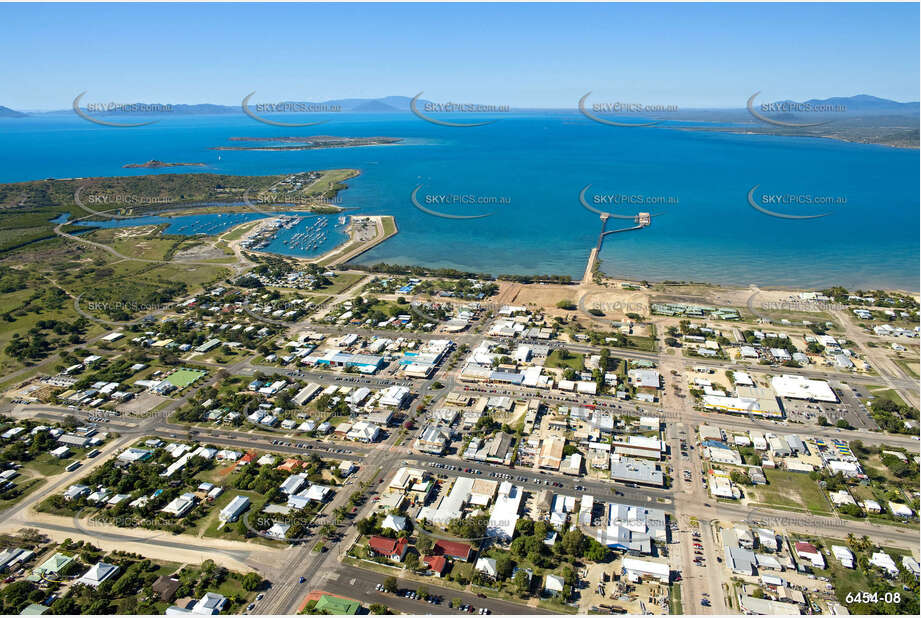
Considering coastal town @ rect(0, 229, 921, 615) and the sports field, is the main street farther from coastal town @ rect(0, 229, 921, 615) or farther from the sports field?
the sports field

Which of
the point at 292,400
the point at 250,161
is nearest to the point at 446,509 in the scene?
the point at 292,400

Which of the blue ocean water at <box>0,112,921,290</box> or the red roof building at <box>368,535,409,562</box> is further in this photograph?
the blue ocean water at <box>0,112,921,290</box>

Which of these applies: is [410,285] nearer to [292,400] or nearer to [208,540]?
[292,400]

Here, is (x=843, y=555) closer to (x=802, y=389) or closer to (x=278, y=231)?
(x=802, y=389)

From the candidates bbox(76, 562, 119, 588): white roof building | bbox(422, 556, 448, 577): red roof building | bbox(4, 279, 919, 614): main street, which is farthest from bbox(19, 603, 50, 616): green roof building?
bbox(422, 556, 448, 577): red roof building

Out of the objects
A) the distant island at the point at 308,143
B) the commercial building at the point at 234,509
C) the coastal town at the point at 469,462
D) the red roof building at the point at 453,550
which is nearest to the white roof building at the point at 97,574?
the coastal town at the point at 469,462

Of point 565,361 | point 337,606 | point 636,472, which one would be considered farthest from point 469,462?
point 565,361
